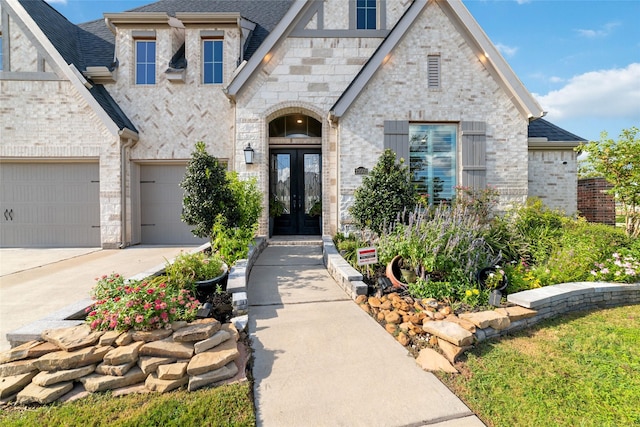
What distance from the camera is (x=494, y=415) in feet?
6.91

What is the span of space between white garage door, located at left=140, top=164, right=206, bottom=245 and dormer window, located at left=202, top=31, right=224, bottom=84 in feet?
9.52

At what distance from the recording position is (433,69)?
7.70 meters

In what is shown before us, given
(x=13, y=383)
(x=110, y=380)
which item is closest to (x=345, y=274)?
(x=110, y=380)

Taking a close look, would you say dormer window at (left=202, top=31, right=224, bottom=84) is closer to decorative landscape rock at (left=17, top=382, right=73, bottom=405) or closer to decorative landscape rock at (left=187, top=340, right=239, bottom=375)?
decorative landscape rock at (left=187, top=340, right=239, bottom=375)

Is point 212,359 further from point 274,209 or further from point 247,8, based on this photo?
point 247,8

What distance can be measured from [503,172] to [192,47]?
981 centimetres

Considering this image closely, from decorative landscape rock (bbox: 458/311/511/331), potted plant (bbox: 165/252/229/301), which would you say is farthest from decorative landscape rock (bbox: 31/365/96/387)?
decorative landscape rock (bbox: 458/311/511/331)

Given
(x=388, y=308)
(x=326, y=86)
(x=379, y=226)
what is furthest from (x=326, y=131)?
(x=388, y=308)

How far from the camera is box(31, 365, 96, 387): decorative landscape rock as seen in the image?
2.22m

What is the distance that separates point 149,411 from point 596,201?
41.5 feet

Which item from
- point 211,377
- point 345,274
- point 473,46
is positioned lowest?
point 211,377

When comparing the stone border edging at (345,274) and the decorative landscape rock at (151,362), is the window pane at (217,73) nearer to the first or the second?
the stone border edging at (345,274)

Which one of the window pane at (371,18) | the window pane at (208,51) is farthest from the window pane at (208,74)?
the window pane at (371,18)

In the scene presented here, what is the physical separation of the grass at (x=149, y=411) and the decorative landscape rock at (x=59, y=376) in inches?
7.0
